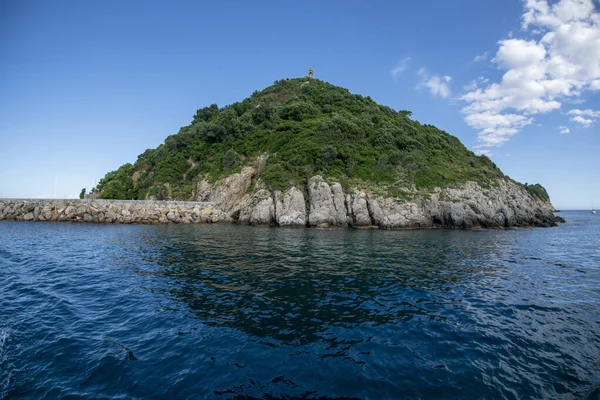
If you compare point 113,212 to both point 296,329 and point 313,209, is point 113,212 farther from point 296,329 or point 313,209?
point 296,329

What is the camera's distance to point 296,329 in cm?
1112

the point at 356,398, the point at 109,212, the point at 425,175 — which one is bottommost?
the point at 356,398

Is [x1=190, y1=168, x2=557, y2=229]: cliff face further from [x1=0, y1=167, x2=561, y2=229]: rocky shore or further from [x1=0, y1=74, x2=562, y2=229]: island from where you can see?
[x1=0, y1=74, x2=562, y2=229]: island

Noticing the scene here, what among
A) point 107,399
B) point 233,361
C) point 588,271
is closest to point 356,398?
point 233,361

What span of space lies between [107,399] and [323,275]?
13.2 meters

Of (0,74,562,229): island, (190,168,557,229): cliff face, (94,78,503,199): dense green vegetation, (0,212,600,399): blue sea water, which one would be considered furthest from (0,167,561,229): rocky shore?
(0,212,600,399): blue sea water

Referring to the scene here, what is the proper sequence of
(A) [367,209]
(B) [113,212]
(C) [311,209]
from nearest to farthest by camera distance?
(C) [311,209] → (A) [367,209] → (B) [113,212]

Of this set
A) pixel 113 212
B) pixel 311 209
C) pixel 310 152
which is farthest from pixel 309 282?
pixel 113 212

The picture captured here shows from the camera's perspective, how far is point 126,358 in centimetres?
898

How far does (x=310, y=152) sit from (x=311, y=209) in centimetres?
1531

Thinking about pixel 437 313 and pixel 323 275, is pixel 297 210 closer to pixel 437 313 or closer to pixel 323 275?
pixel 323 275

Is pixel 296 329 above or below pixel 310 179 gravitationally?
below

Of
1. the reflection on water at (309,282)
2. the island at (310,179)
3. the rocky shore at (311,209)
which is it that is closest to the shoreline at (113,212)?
the rocky shore at (311,209)

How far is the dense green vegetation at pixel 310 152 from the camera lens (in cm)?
5897
